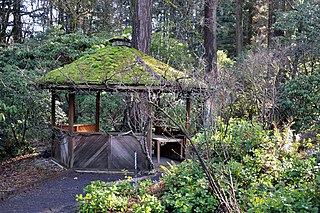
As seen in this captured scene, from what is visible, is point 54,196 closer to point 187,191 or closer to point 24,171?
point 24,171

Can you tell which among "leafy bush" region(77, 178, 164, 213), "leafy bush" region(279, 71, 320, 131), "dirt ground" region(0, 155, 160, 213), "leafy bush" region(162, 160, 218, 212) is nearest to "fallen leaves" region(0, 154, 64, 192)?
"dirt ground" region(0, 155, 160, 213)

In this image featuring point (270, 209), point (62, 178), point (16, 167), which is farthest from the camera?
point (16, 167)

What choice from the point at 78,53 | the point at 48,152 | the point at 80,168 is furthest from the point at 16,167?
the point at 78,53

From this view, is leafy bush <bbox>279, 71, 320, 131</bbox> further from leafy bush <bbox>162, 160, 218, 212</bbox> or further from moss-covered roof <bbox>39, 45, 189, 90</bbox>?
leafy bush <bbox>162, 160, 218, 212</bbox>

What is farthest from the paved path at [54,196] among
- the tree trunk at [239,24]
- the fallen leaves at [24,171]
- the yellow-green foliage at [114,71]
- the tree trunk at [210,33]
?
the tree trunk at [239,24]

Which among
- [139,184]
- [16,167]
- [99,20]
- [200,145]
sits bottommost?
[16,167]

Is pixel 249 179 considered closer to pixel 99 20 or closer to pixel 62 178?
pixel 62 178

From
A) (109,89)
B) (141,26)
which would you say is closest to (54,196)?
(109,89)

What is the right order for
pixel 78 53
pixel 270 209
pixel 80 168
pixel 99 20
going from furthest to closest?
pixel 99 20 < pixel 78 53 < pixel 80 168 < pixel 270 209

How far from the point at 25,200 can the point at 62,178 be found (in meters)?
1.59

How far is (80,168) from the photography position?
859 cm

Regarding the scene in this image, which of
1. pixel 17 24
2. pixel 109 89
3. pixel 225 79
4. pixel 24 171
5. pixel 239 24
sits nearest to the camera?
pixel 109 89

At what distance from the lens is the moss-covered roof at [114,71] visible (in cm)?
798

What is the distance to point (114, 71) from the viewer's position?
8289 mm
